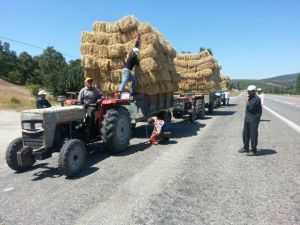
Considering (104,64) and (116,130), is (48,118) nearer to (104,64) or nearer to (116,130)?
(116,130)

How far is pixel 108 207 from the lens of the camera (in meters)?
5.13

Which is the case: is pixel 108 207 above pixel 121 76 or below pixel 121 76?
below

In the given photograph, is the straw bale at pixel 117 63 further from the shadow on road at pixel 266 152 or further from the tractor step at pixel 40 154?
the shadow on road at pixel 266 152

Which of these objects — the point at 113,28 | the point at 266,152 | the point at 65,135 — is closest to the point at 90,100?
the point at 65,135

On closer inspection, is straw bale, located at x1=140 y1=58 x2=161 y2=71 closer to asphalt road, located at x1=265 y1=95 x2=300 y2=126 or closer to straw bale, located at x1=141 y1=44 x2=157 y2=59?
straw bale, located at x1=141 y1=44 x2=157 y2=59

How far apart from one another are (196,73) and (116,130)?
13.3 m

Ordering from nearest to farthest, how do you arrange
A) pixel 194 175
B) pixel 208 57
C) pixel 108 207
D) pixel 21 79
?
pixel 108 207, pixel 194 175, pixel 208 57, pixel 21 79

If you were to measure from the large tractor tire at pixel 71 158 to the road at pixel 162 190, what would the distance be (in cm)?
17

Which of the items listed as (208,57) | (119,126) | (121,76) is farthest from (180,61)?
(119,126)

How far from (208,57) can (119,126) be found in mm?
14058

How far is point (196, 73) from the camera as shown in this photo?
69.4ft

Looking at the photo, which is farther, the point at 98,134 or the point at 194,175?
the point at 98,134

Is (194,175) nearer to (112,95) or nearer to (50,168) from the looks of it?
(50,168)

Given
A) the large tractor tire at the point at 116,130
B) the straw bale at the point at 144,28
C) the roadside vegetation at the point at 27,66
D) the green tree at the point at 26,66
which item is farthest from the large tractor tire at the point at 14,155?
the green tree at the point at 26,66
